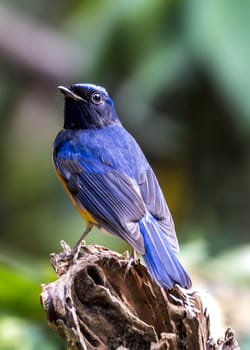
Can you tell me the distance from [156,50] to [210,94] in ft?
3.66

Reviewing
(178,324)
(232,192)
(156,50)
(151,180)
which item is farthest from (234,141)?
(178,324)

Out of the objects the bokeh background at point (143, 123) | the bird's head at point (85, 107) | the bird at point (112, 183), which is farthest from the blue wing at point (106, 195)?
the bokeh background at point (143, 123)

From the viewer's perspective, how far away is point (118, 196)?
450cm

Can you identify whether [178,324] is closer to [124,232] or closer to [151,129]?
[124,232]

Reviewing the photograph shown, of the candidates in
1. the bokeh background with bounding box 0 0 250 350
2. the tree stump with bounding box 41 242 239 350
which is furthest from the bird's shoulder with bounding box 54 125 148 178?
the tree stump with bounding box 41 242 239 350

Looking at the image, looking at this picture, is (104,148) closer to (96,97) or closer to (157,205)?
(96,97)

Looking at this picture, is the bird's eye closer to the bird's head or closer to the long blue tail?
the bird's head

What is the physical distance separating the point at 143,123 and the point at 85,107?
3.09m

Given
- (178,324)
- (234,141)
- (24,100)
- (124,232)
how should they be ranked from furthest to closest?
(24,100) < (234,141) < (124,232) < (178,324)

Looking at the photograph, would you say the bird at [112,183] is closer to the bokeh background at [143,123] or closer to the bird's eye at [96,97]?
the bird's eye at [96,97]

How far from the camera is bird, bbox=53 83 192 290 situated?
4141mm

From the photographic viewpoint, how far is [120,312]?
348cm

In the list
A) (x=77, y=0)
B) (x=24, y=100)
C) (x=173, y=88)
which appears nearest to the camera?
(x=173, y=88)

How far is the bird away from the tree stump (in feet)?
0.38
